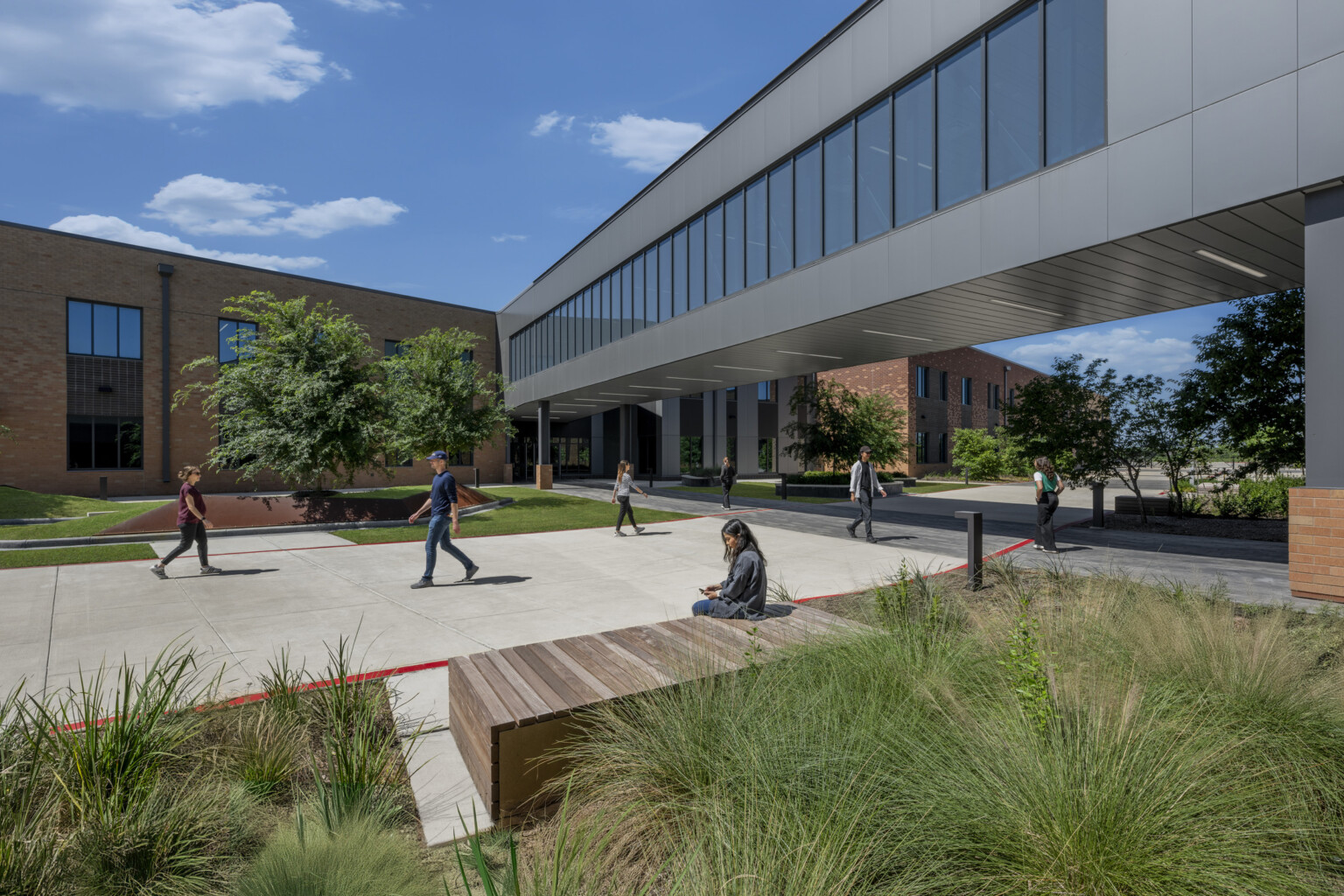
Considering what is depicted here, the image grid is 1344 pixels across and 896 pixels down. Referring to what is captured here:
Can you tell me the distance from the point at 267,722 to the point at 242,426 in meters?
17.3

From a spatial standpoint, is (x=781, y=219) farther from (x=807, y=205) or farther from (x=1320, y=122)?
(x=1320, y=122)

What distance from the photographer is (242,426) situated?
1842 centimetres

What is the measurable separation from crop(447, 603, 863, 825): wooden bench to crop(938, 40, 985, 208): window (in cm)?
918

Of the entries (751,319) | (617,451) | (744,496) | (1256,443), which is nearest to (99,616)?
(751,319)

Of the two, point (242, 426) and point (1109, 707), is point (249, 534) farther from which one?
point (1109, 707)

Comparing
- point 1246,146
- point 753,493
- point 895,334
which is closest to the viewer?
point 1246,146

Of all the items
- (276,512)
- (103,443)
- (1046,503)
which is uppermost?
(103,443)

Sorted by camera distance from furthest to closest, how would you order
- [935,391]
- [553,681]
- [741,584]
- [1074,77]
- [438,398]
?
[935,391] → [438,398] → [1074,77] → [741,584] → [553,681]

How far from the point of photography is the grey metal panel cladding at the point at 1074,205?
927 cm

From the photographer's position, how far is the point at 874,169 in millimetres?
13172

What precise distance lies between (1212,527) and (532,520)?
17511 millimetres

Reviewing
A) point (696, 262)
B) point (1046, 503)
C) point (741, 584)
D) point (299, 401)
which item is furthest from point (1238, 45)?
point (299, 401)

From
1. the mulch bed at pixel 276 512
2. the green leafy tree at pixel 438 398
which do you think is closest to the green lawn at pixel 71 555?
the mulch bed at pixel 276 512

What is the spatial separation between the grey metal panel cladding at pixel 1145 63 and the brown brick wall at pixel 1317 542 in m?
5.13
